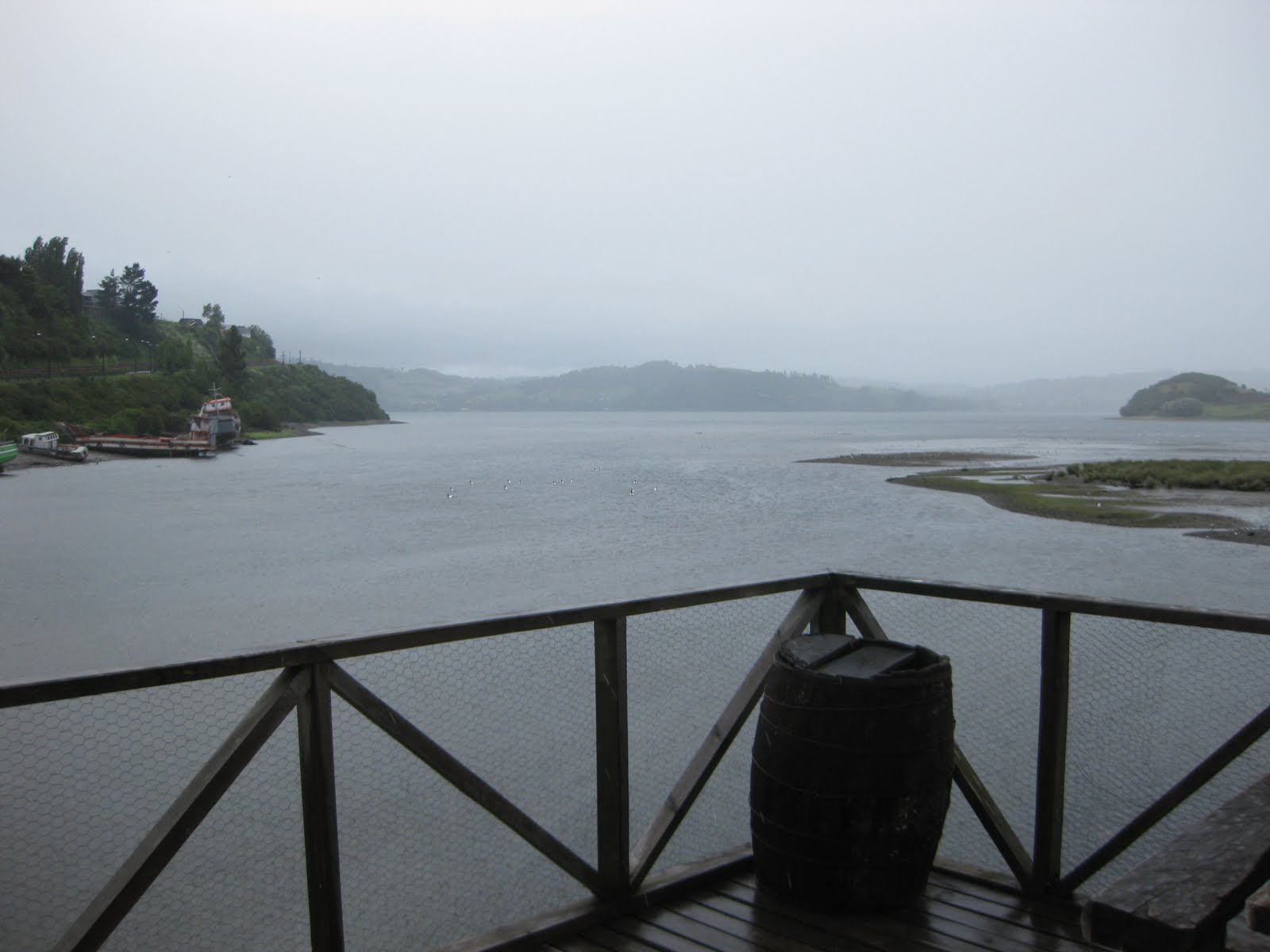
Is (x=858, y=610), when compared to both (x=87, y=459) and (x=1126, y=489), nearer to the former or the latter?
(x=1126, y=489)

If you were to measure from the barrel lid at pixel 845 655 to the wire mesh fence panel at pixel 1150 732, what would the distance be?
3121 millimetres

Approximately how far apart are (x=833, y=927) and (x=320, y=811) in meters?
1.80

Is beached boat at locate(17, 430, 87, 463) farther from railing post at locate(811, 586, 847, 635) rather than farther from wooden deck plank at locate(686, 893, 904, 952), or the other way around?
wooden deck plank at locate(686, 893, 904, 952)

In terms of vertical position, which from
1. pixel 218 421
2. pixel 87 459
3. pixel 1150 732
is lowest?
pixel 87 459

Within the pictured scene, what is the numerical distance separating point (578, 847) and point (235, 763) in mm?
6701

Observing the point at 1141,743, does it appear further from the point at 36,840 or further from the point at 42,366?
the point at 42,366

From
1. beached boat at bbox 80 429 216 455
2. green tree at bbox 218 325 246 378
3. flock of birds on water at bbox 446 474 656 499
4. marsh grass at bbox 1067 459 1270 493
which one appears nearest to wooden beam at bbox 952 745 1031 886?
marsh grass at bbox 1067 459 1270 493

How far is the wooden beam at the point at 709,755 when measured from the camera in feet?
12.5

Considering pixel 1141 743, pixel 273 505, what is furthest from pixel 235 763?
pixel 273 505

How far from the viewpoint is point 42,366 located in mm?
109125

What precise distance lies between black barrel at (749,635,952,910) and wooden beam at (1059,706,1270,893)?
0.62 metres

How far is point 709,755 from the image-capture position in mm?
3920

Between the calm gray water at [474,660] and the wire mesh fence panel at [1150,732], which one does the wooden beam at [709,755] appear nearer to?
the calm gray water at [474,660]

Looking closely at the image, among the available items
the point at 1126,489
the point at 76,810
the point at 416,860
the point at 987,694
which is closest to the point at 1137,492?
the point at 1126,489
